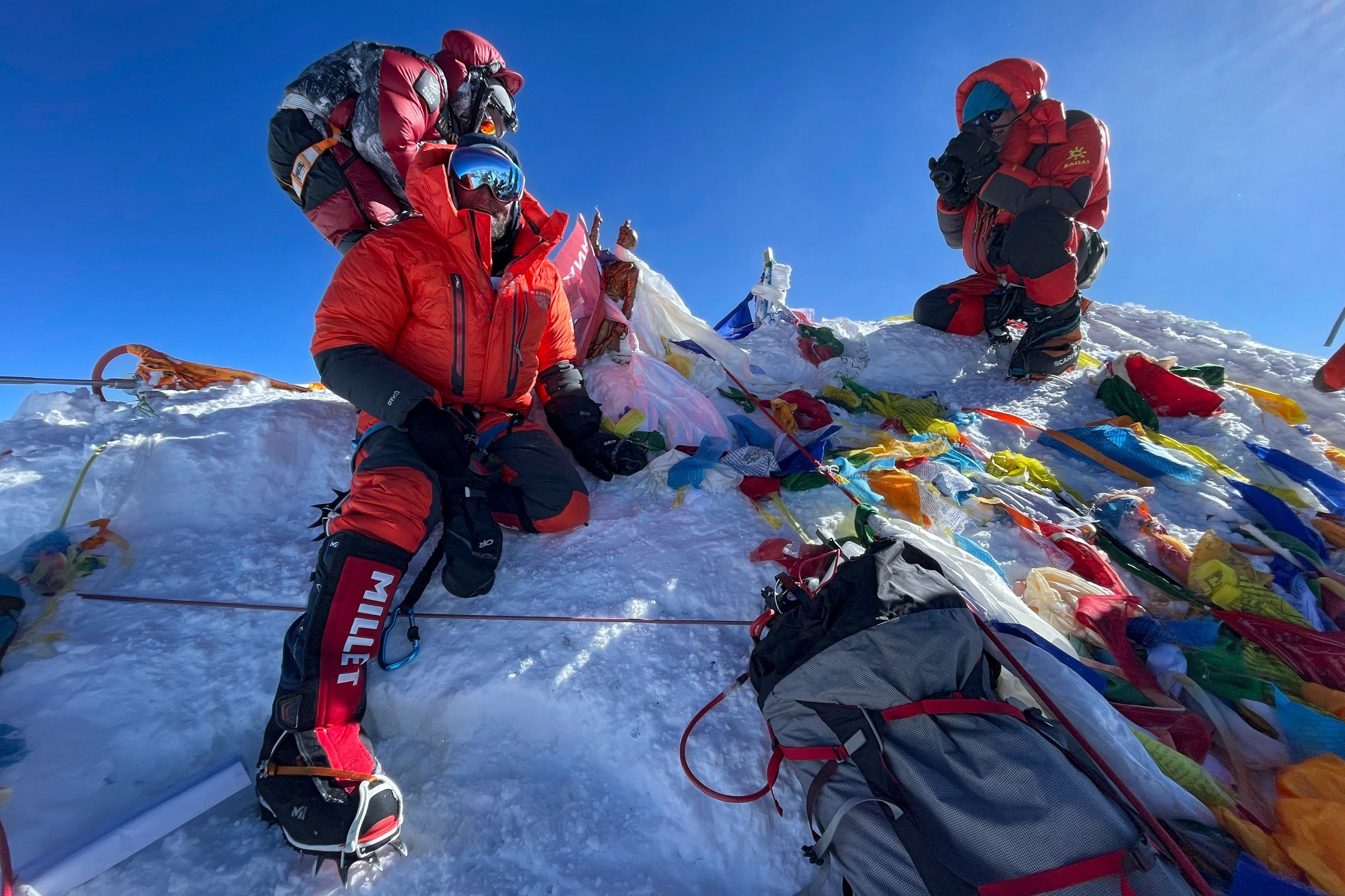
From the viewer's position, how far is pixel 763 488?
2.85 m

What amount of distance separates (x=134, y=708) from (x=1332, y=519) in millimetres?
5297

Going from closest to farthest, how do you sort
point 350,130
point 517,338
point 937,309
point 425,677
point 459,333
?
1. point 425,677
2. point 459,333
3. point 517,338
4. point 350,130
5. point 937,309

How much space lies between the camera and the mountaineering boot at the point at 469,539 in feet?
6.98

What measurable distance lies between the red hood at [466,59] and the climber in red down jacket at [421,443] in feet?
4.86

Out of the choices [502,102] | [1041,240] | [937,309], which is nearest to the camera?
[502,102]

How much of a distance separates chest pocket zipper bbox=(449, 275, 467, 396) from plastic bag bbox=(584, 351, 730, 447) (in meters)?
1.17

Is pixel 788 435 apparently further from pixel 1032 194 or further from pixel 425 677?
pixel 1032 194

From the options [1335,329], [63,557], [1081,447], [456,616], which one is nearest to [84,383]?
[63,557]

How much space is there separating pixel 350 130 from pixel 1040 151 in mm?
5168

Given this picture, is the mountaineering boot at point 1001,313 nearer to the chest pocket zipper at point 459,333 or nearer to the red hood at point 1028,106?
the red hood at point 1028,106

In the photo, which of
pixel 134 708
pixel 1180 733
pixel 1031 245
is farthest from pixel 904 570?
pixel 1031 245

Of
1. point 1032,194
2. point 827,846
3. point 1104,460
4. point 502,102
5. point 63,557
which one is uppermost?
point 1032,194

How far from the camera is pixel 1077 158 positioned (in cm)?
404

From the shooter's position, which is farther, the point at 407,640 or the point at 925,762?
the point at 407,640
